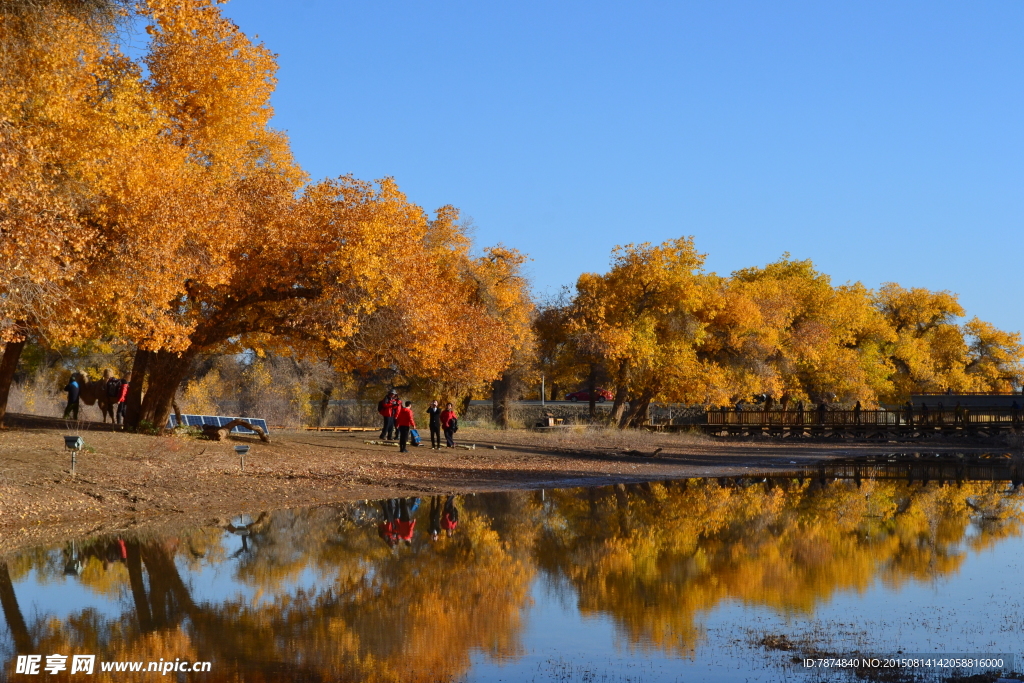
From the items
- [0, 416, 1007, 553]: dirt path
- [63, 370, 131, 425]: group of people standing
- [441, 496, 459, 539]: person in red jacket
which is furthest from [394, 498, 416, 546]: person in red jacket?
[63, 370, 131, 425]: group of people standing

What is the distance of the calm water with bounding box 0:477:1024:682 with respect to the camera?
885 cm

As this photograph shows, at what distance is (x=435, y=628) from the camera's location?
32.8ft

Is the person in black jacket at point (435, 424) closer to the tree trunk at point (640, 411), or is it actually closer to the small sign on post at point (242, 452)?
the small sign on post at point (242, 452)

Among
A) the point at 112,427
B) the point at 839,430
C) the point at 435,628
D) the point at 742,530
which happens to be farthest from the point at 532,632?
the point at 839,430

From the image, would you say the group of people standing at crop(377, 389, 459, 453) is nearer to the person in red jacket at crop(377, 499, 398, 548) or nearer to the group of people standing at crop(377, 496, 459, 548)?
the group of people standing at crop(377, 496, 459, 548)

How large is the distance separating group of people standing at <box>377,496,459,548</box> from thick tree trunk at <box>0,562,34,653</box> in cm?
518

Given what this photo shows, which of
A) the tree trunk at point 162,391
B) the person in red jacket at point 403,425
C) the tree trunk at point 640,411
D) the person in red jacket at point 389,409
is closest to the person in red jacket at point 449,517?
the person in red jacket at point 403,425

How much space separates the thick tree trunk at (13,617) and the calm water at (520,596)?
0.04m

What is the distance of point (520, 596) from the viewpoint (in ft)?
38.5

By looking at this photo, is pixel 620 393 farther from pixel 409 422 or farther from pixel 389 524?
pixel 389 524

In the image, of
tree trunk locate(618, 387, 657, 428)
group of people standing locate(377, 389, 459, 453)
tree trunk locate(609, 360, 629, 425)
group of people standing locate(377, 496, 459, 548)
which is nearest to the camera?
group of people standing locate(377, 496, 459, 548)

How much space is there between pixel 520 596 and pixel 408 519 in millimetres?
6718

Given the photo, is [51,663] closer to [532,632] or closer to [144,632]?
[144,632]

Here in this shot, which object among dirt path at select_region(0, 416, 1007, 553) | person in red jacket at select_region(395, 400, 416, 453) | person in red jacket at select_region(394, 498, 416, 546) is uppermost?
person in red jacket at select_region(395, 400, 416, 453)
